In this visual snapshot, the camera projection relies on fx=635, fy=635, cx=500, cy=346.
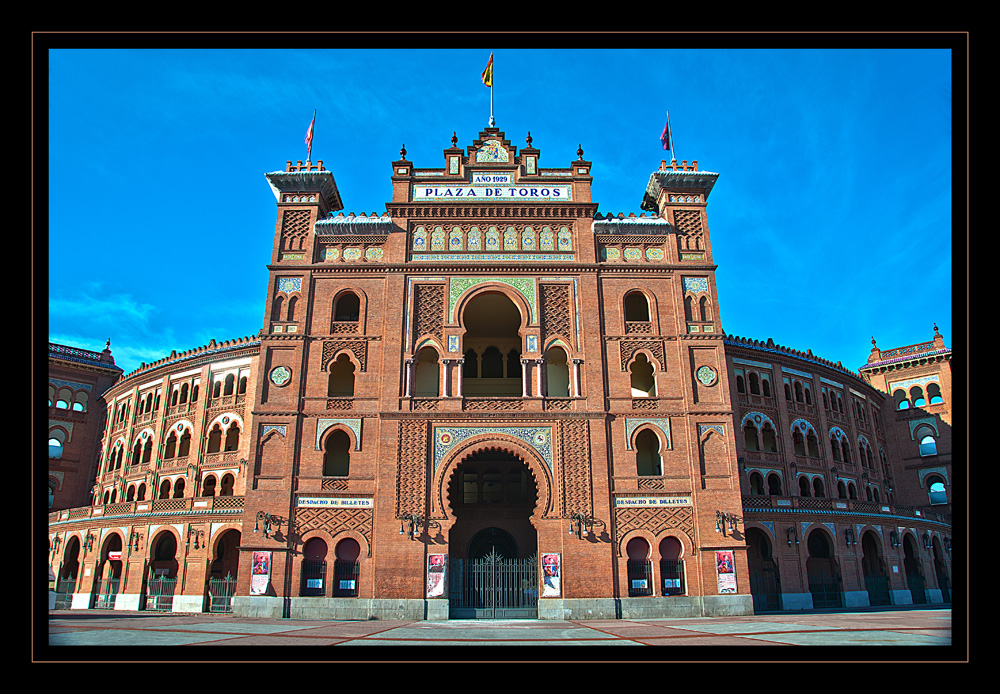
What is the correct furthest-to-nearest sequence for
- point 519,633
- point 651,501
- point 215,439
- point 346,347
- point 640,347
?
point 215,439, point 640,347, point 346,347, point 651,501, point 519,633

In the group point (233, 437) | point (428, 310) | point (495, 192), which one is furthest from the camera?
point (233, 437)

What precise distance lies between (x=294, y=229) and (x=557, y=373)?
527 inches

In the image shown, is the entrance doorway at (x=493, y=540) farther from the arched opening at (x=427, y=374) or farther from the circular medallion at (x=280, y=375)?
the circular medallion at (x=280, y=375)

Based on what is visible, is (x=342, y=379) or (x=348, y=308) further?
(x=348, y=308)

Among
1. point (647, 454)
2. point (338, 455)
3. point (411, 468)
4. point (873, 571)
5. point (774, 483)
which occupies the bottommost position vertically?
point (873, 571)

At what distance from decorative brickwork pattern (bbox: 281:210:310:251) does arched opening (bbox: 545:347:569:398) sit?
12.1m

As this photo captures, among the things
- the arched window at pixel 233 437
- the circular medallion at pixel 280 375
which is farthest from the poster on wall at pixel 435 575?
the arched window at pixel 233 437

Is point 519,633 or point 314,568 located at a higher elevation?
point 314,568

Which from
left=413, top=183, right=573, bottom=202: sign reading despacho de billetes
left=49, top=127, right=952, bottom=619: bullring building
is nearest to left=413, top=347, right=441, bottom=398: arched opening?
left=49, top=127, right=952, bottom=619: bullring building

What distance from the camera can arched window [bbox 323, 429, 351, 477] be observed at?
86.2 feet

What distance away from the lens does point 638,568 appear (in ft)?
78.1

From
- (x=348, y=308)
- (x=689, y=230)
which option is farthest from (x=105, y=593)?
(x=689, y=230)

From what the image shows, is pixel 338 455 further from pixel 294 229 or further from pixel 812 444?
pixel 812 444
